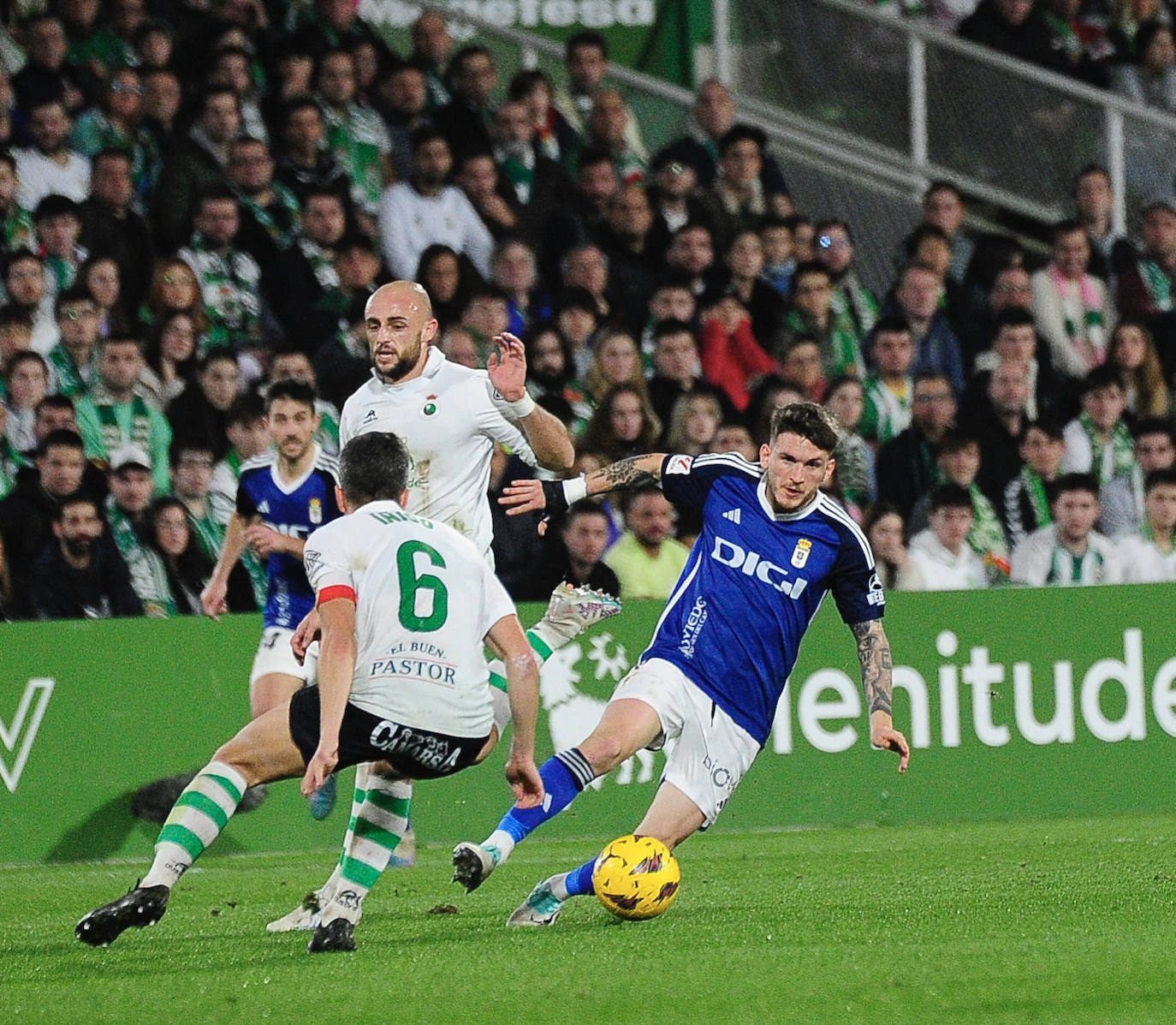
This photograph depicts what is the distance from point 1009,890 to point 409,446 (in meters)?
2.89

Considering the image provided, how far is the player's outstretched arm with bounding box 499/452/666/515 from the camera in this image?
7.52m

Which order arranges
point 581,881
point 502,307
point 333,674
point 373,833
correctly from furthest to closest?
1. point 502,307
2. point 581,881
3. point 373,833
4. point 333,674

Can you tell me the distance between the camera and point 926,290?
1384 centimetres

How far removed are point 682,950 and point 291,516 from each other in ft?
11.4

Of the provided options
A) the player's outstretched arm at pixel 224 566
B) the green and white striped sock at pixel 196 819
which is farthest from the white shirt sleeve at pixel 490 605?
the player's outstretched arm at pixel 224 566

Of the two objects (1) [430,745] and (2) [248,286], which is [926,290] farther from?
(1) [430,745]

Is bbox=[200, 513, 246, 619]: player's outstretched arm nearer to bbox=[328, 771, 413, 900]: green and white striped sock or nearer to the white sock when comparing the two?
bbox=[328, 771, 413, 900]: green and white striped sock

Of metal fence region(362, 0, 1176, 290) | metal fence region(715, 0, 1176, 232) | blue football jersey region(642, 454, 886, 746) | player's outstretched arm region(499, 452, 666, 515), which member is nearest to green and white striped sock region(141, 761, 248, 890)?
player's outstretched arm region(499, 452, 666, 515)

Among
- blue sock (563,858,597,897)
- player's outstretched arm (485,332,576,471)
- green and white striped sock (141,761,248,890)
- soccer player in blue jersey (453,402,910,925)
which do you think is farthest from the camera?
player's outstretched arm (485,332,576,471)

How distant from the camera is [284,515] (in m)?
9.33

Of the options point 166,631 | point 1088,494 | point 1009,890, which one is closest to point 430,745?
point 1009,890

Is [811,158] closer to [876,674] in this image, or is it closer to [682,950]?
[876,674]

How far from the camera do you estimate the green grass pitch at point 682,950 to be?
553 centimetres

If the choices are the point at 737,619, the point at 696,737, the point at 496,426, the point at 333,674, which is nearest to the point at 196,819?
the point at 333,674
